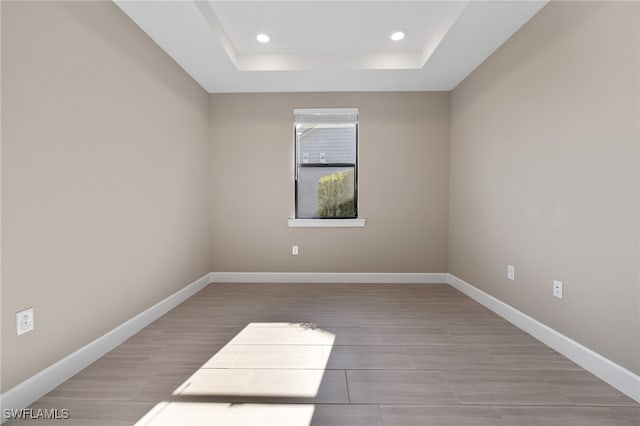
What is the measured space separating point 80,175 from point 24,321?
0.83m

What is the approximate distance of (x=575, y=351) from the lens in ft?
6.02

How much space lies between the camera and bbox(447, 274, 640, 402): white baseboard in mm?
1526

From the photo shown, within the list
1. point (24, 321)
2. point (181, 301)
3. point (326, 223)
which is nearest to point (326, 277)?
point (326, 223)

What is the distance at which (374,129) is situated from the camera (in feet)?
12.0

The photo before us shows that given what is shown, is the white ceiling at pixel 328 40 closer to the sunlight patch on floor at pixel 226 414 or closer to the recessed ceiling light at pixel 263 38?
the recessed ceiling light at pixel 263 38

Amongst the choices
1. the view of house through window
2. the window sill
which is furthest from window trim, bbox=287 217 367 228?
the view of house through window

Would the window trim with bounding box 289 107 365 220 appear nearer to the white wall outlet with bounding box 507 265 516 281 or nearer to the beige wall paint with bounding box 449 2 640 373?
the beige wall paint with bounding box 449 2 640 373

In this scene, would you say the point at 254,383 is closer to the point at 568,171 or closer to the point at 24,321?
the point at 24,321

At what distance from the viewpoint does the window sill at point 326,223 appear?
3.69m

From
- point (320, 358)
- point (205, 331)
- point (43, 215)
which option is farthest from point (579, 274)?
point (43, 215)

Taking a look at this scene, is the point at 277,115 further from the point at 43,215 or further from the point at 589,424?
the point at 589,424

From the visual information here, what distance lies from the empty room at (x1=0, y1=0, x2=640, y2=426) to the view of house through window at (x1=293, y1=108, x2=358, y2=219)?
0.10ft

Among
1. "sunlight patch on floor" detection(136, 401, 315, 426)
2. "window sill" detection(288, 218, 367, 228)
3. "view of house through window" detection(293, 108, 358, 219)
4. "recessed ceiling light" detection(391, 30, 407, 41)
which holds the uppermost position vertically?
"recessed ceiling light" detection(391, 30, 407, 41)

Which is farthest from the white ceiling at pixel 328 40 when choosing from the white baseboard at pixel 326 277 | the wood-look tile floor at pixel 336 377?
the wood-look tile floor at pixel 336 377
